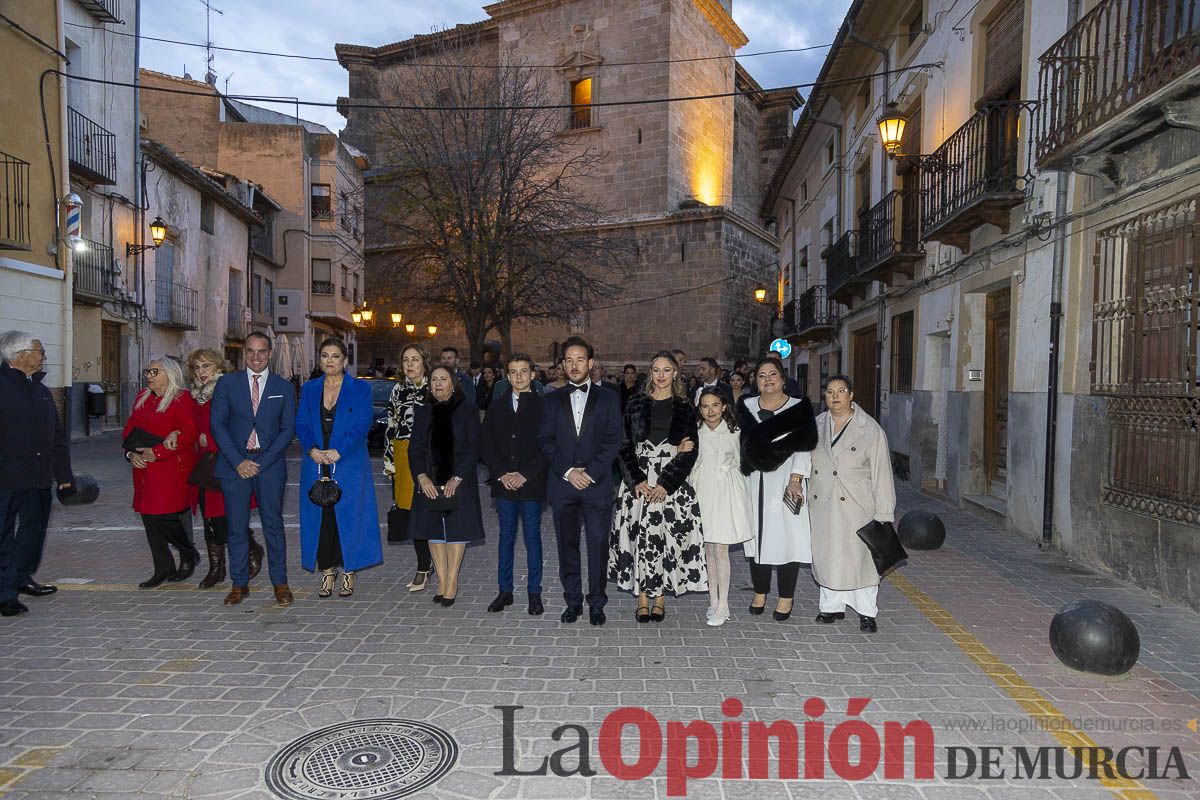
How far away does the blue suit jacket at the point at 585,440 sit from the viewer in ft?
17.5

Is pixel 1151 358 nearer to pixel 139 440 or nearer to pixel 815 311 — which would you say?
pixel 139 440

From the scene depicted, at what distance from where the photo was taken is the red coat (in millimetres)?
5941

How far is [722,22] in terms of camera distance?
31906 mm

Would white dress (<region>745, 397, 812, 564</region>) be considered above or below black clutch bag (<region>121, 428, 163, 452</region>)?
below

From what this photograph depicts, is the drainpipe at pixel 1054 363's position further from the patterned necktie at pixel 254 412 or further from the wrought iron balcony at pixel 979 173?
the patterned necktie at pixel 254 412

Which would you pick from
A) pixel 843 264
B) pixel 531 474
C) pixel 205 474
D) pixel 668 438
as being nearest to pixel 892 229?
pixel 843 264

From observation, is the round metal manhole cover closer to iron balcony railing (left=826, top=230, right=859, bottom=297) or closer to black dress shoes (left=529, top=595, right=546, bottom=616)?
black dress shoes (left=529, top=595, right=546, bottom=616)

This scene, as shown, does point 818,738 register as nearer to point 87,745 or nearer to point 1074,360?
point 87,745

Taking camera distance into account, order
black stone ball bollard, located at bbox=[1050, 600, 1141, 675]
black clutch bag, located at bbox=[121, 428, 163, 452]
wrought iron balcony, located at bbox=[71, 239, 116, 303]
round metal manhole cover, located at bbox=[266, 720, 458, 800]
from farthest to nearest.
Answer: wrought iron balcony, located at bbox=[71, 239, 116, 303], black clutch bag, located at bbox=[121, 428, 163, 452], black stone ball bollard, located at bbox=[1050, 600, 1141, 675], round metal manhole cover, located at bbox=[266, 720, 458, 800]

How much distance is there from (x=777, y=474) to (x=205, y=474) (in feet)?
14.1

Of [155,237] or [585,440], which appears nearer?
[585,440]

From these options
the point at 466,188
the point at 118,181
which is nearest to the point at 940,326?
the point at 466,188

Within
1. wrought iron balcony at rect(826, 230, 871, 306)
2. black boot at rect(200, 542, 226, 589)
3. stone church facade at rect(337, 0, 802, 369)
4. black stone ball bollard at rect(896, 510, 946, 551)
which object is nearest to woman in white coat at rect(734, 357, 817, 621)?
black stone ball bollard at rect(896, 510, 946, 551)

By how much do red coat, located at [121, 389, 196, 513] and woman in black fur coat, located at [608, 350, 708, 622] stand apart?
3.38 metres
